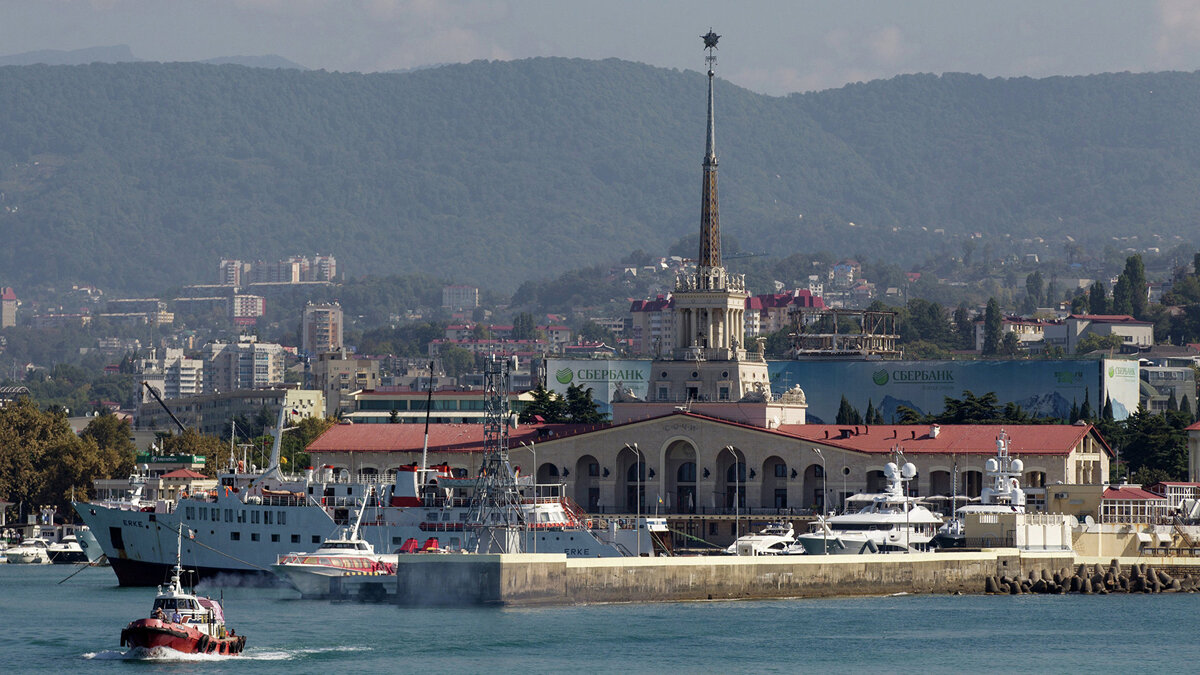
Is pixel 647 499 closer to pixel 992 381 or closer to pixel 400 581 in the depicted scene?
pixel 400 581

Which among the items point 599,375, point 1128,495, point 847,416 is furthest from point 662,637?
point 599,375

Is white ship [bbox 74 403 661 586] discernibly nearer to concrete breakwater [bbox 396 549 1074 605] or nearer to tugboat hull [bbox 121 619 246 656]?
concrete breakwater [bbox 396 549 1074 605]

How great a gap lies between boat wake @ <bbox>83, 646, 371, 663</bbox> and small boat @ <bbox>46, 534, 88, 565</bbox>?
6164 centimetres

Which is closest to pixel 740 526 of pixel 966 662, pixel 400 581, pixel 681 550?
pixel 681 550

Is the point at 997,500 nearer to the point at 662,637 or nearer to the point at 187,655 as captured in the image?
the point at 662,637

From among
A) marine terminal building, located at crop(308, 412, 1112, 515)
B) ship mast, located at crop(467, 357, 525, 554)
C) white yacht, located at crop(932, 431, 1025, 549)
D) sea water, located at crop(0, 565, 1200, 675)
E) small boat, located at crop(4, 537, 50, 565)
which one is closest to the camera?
sea water, located at crop(0, 565, 1200, 675)

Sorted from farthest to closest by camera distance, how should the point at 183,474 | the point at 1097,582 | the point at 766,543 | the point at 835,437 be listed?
the point at 183,474 < the point at 835,437 < the point at 766,543 < the point at 1097,582

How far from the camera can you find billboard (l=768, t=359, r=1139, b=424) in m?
159

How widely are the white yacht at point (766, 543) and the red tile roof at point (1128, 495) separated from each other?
15.0m

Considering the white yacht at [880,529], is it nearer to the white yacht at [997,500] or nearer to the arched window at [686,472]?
the white yacht at [997,500]

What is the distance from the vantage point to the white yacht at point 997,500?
93.7m

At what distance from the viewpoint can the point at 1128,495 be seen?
105 metres

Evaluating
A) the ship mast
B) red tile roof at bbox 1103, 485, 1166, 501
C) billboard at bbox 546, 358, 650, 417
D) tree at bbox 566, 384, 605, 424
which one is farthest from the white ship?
billboard at bbox 546, 358, 650, 417

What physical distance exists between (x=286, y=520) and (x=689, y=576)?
22.8 m
